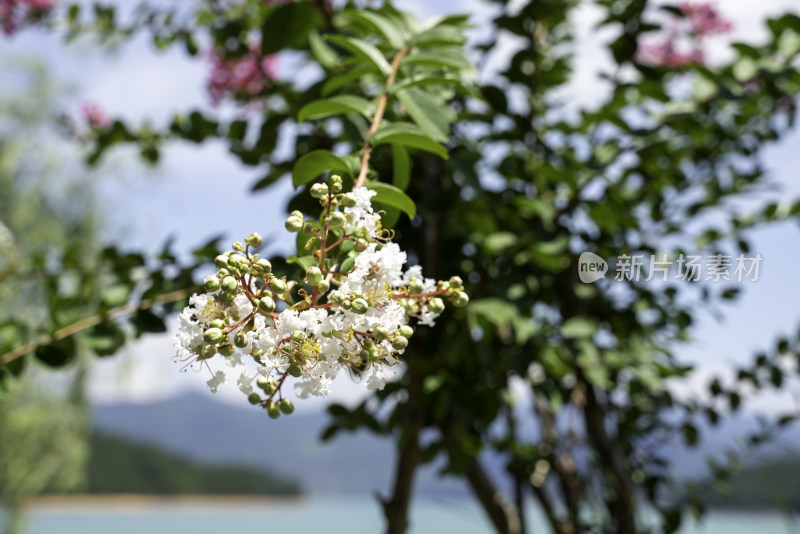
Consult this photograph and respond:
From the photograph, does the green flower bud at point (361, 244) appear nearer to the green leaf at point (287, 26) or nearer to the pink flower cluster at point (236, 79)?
the green leaf at point (287, 26)

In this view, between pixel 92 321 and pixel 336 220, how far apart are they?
580 mm

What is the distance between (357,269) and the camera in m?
0.32

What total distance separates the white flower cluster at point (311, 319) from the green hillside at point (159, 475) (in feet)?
74.0

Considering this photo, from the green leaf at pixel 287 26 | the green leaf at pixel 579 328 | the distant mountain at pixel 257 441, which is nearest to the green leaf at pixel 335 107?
the green leaf at pixel 287 26

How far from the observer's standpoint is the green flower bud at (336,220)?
313 millimetres

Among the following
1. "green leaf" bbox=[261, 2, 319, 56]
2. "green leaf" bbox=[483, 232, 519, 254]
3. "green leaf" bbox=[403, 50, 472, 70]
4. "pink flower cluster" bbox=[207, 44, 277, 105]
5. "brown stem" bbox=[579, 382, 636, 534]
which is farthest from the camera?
"pink flower cluster" bbox=[207, 44, 277, 105]

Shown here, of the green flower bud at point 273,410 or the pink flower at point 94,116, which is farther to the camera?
the pink flower at point 94,116

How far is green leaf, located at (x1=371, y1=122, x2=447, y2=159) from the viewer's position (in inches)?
16.2

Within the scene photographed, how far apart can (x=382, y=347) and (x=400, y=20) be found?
1.37ft

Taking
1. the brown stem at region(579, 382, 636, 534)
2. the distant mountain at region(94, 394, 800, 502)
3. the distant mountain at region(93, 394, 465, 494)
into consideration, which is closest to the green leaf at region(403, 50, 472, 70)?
the brown stem at region(579, 382, 636, 534)

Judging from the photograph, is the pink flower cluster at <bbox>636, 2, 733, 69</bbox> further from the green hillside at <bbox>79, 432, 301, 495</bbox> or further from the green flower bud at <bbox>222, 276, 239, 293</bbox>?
the green hillside at <bbox>79, 432, 301, 495</bbox>

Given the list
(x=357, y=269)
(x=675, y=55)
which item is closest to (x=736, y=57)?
(x=675, y=55)

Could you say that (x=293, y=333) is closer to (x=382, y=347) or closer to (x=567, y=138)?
(x=382, y=347)

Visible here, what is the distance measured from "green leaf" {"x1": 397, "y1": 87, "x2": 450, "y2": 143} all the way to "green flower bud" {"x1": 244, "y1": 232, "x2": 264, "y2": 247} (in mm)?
188
